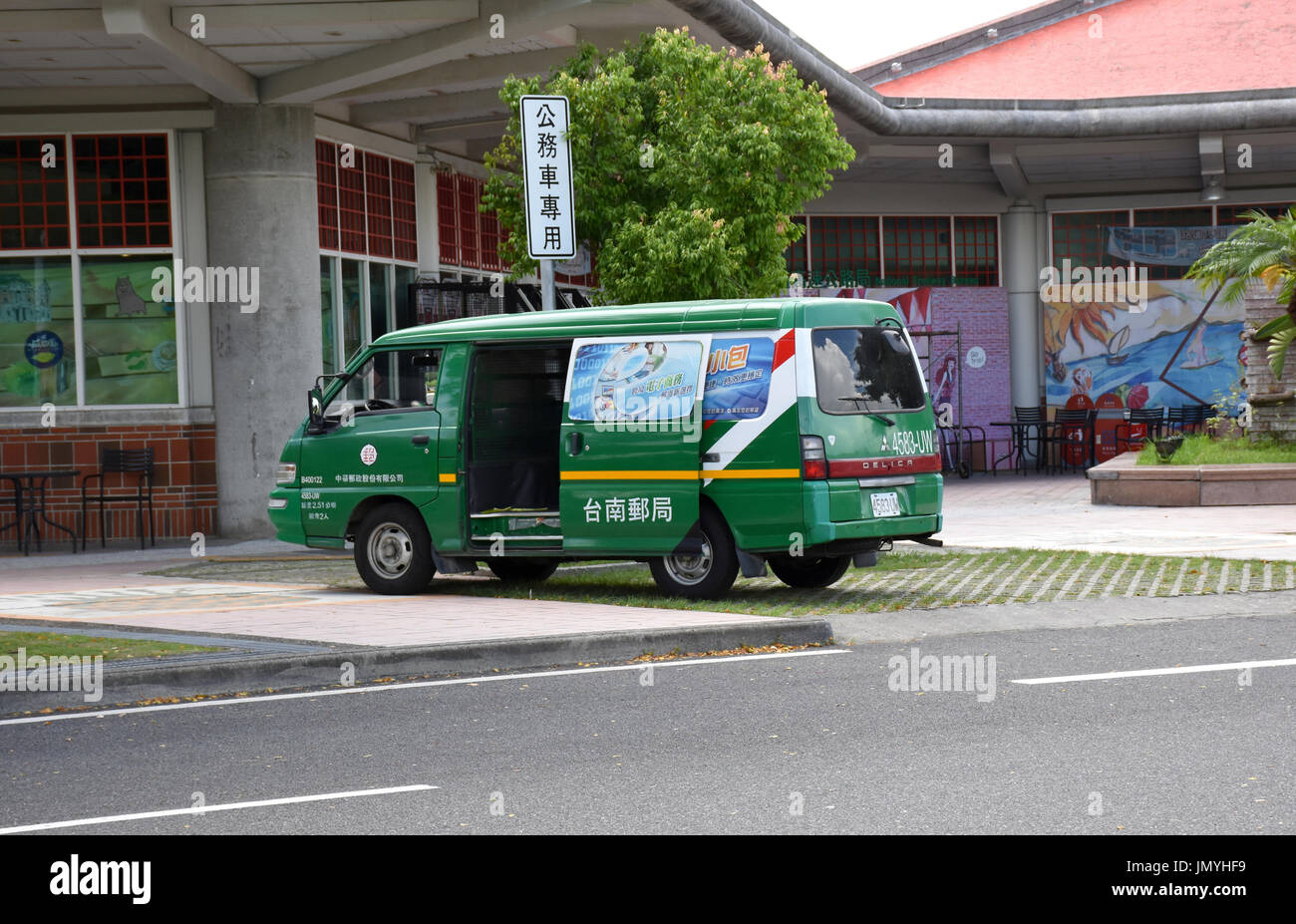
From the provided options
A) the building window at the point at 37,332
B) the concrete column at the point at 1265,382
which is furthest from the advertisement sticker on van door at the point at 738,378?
the concrete column at the point at 1265,382

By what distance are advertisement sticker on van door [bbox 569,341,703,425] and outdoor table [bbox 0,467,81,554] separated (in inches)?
320

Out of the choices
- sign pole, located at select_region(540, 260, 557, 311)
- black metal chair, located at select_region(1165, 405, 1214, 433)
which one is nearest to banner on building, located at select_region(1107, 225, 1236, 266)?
black metal chair, located at select_region(1165, 405, 1214, 433)

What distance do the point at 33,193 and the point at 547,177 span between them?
753cm

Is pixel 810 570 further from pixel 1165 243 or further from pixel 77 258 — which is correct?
pixel 1165 243

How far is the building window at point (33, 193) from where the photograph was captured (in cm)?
1853

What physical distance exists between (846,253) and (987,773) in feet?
80.6

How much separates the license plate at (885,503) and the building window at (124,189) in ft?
33.6

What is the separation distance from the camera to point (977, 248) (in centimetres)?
3086

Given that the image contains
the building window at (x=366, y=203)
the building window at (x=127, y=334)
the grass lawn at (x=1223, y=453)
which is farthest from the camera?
the grass lawn at (x=1223, y=453)

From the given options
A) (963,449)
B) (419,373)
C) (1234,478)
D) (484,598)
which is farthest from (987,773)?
(963,449)

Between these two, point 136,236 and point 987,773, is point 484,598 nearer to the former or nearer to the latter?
point 987,773

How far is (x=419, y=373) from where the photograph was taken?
527 inches

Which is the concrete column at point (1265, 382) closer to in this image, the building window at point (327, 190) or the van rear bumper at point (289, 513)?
the building window at point (327, 190)

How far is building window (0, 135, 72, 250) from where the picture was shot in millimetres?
18531
